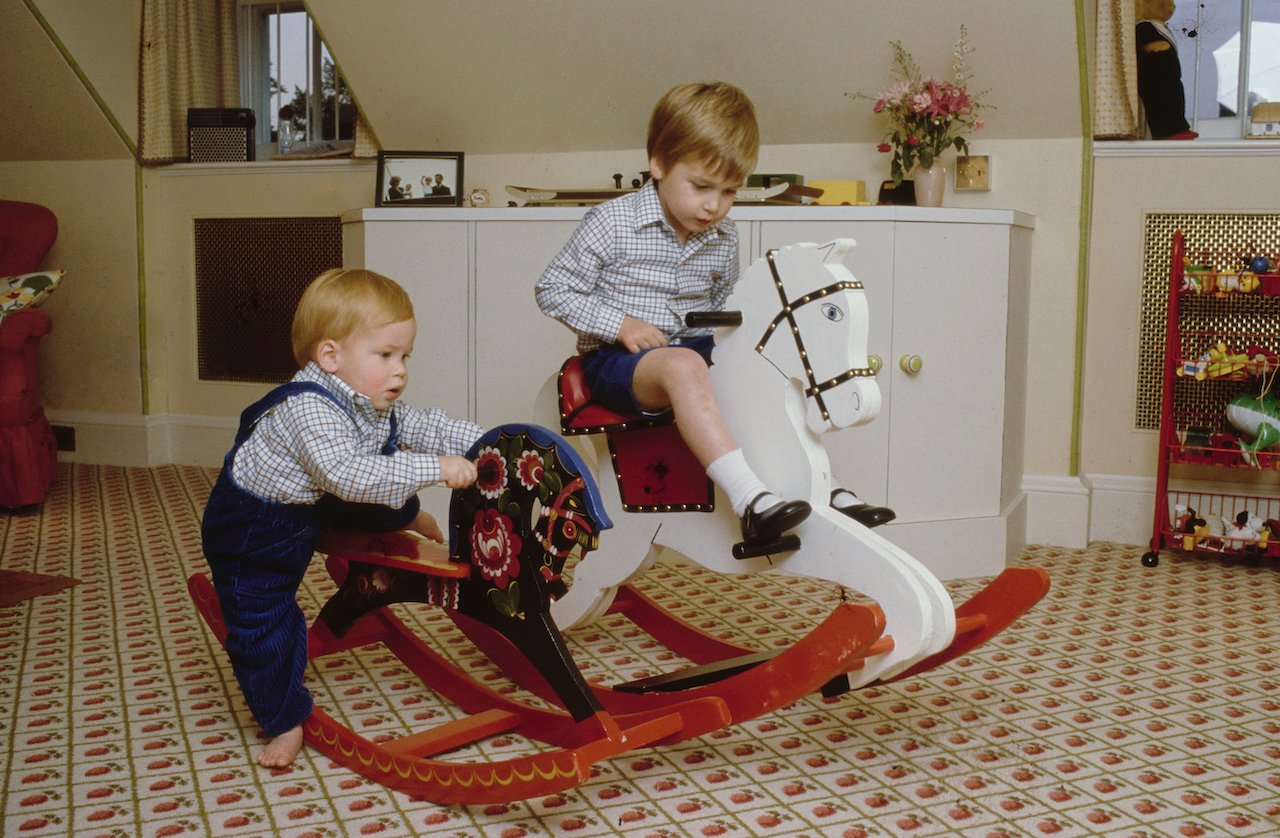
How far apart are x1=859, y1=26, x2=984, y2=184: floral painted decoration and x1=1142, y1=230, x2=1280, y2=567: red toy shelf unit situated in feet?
2.13

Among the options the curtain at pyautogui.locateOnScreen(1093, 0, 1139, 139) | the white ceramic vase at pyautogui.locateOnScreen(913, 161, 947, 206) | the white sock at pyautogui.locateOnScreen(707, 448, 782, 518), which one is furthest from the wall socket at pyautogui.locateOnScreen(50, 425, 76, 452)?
the curtain at pyautogui.locateOnScreen(1093, 0, 1139, 139)

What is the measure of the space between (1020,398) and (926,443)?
43 cm

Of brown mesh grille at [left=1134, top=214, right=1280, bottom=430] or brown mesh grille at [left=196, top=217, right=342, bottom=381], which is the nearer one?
brown mesh grille at [left=1134, top=214, right=1280, bottom=430]

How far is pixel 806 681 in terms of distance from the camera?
1635 mm

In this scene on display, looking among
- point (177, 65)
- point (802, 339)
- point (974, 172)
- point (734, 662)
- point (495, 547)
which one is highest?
point (177, 65)

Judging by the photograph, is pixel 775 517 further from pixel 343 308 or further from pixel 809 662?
pixel 343 308

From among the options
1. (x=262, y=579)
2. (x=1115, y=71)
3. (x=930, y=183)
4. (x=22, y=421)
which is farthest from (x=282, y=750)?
(x=1115, y=71)

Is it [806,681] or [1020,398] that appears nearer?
[806,681]

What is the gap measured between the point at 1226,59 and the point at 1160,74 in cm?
30

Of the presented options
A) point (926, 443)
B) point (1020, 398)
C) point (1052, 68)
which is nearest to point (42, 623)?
point (926, 443)

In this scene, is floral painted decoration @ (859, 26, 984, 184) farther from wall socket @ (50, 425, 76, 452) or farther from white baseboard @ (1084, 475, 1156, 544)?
wall socket @ (50, 425, 76, 452)

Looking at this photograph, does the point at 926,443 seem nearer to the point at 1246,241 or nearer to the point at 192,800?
the point at 1246,241

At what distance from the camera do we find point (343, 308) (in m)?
1.78

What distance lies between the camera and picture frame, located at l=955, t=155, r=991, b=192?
3307 mm
